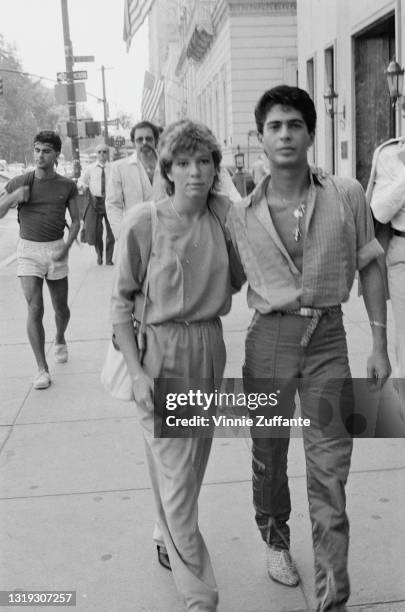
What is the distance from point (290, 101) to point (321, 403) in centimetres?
110

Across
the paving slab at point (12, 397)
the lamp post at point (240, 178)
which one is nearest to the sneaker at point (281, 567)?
the paving slab at point (12, 397)

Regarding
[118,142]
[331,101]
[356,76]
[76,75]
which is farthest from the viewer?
[118,142]

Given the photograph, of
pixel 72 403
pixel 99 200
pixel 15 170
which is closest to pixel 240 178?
pixel 99 200

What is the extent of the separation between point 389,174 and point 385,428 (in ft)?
4.82

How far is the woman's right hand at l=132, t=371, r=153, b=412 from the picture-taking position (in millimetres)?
3031

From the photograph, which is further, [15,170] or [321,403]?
[15,170]

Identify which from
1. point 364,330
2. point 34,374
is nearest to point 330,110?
point 364,330

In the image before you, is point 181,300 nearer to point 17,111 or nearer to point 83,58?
point 83,58

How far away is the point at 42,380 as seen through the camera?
6.48 m

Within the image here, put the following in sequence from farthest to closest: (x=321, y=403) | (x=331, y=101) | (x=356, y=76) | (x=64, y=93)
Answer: (x=64, y=93) → (x=331, y=101) → (x=356, y=76) → (x=321, y=403)

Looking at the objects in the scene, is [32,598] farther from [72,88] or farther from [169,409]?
[72,88]

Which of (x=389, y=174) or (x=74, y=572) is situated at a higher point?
(x=389, y=174)

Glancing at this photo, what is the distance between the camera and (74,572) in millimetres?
3541

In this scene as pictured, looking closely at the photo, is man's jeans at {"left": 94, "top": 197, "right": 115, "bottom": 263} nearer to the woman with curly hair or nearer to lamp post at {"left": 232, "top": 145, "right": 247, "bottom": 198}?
lamp post at {"left": 232, "top": 145, "right": 247, "bottom": 198}
